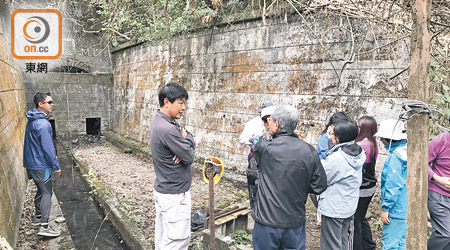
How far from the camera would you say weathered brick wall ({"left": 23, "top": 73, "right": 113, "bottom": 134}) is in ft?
43.8

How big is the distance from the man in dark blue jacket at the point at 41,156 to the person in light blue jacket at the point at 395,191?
4.57 metres

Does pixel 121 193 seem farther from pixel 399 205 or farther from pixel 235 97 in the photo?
pixel 399 205

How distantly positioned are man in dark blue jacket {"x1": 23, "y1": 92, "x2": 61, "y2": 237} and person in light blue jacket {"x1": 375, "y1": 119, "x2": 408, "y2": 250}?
15.0 feet

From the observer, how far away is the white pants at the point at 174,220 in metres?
2.93

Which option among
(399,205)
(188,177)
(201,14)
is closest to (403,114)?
(399,205)

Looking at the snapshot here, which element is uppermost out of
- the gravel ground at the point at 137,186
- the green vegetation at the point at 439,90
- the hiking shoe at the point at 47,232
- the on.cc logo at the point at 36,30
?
the on.cc logo at the point at 36,30

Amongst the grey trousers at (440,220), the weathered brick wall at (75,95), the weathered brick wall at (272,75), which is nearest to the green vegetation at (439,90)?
the weathered brick wall at (272,75)

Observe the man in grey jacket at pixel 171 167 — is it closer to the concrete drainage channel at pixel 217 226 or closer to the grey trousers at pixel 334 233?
the concrete drainage channel at pixel 217 226

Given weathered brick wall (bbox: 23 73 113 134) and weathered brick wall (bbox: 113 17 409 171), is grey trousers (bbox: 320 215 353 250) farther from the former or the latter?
weathered brick wall (bbox: 23 73 113 134)

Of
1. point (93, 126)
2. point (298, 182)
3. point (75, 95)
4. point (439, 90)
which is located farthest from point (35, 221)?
point (93, 126)

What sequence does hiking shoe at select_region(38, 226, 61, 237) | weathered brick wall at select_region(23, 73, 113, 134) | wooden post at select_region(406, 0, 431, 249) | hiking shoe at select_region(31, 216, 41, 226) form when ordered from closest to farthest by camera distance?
1. wooden post at select_region(406, 0, 431, 249)
2. hiking shoe at select_region(38, 226, 61, 237)
3. hiking shoe at select_region(31, 216, 41, 226)
4. weathered brick wall at select_region(23, 73, 113, 134)

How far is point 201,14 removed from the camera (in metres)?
7.85

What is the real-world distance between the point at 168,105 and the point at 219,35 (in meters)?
4.87

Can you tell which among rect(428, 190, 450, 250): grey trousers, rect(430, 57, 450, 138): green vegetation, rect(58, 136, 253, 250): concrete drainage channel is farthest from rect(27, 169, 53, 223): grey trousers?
rect(430, 57, 450, 138): green vegetation
